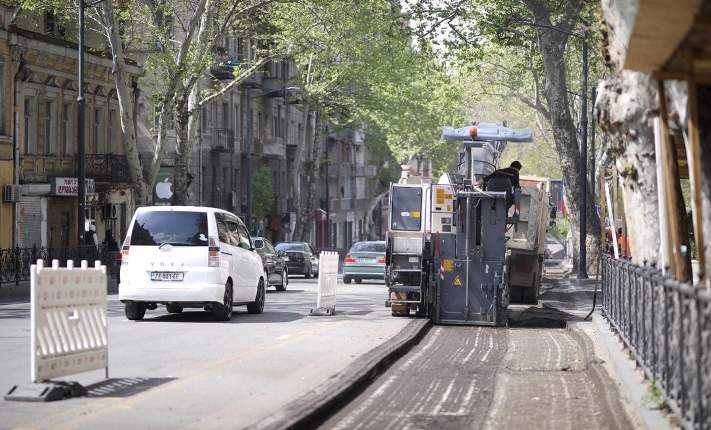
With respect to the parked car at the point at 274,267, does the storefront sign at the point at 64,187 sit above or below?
above

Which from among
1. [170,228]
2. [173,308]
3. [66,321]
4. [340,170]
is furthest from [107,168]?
[340,170]

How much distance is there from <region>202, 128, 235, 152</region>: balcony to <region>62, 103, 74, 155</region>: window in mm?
14463

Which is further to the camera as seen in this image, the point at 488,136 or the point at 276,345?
the point at 488,136

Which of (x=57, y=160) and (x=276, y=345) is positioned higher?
(x=57, y=160)

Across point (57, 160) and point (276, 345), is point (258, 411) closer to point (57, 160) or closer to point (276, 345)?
point (276, 345)

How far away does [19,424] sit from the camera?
10.4 m

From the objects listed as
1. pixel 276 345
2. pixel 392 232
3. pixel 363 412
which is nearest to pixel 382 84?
pixel 392 232

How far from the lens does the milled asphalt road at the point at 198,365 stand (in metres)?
10.9

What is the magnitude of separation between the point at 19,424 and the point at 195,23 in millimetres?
32140

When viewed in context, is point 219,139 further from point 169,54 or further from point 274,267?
point 274,267

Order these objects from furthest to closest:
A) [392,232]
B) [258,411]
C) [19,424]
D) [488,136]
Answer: [488,136]
[392,232]
[258,411]
[19,424]

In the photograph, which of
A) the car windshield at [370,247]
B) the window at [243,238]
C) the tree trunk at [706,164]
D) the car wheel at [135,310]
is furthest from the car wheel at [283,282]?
the tree trunk at [706,164]

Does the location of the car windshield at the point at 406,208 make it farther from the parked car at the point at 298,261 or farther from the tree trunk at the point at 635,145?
the parked car at the point at 298,261

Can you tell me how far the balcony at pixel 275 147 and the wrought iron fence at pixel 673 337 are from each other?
6065 cm
